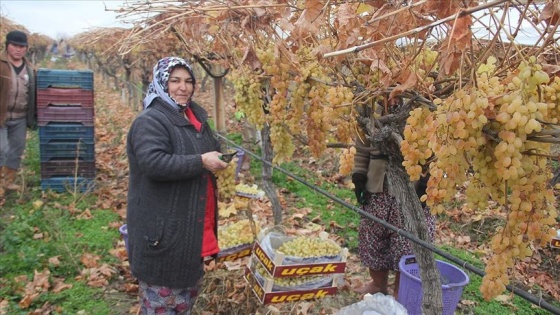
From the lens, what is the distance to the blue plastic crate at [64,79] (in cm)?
625

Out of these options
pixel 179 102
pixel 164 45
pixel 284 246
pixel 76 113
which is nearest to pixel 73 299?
pixel 284 246

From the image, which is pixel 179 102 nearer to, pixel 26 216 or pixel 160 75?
pixel 160 75

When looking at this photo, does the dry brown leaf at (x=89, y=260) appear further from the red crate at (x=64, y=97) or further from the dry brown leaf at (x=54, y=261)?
the red crate at (x=64, y=97)

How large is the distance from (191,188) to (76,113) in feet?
15.2

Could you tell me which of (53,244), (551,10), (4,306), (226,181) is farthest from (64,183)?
(551,10)

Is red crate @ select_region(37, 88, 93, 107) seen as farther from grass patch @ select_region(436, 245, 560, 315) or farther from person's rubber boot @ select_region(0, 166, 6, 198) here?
grass patch @ select_region(436, 245, 560, 315)

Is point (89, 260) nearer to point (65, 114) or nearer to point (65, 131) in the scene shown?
point (65, 131)

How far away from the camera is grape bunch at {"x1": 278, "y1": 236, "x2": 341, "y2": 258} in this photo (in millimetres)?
3377

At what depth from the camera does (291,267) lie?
3182mm

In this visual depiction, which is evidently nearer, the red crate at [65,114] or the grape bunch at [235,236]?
the grape bunch at [235,236]

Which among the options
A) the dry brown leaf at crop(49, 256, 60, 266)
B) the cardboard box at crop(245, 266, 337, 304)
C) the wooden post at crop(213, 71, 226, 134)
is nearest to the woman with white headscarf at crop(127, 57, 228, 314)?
the cardboard box at crop(245, 266, 337, 304)

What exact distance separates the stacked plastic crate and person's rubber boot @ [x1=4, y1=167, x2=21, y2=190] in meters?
0.35

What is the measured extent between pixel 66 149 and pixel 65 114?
19.8 inches

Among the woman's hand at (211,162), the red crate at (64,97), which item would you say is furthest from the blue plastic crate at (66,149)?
the woman's hand at (211,162)
